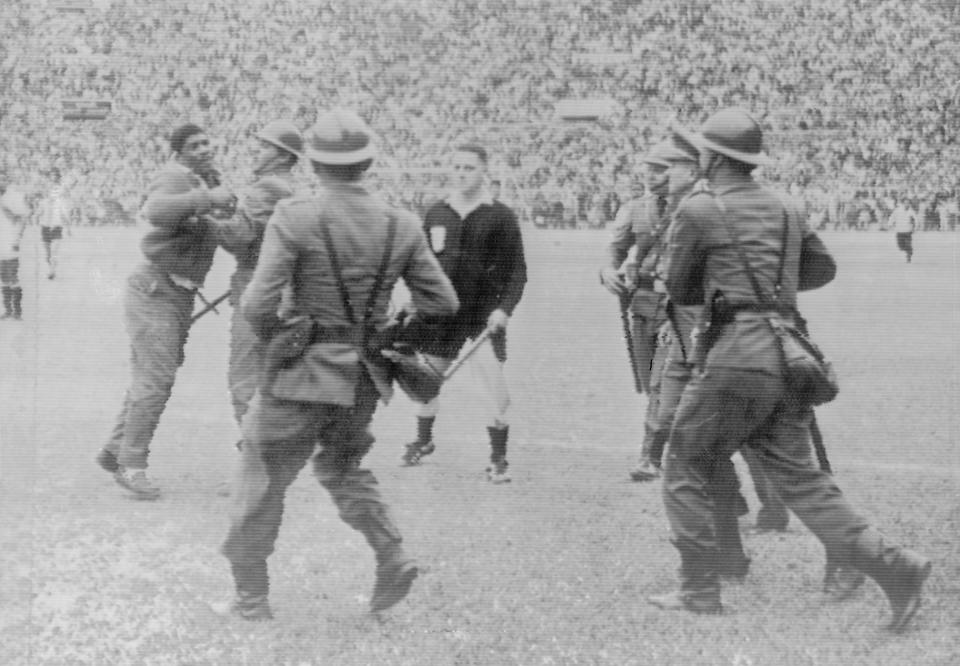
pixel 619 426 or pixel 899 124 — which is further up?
pixel 899 124

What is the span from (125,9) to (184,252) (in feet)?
3.18

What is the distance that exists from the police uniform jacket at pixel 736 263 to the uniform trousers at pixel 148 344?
2.18 metres

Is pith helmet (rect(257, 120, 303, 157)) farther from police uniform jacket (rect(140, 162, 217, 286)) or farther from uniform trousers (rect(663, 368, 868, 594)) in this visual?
uniform trousers (rect(663, 368, 868, 594))

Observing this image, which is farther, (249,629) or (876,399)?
(876,399)

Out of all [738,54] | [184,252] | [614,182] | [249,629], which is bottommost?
[614,182]

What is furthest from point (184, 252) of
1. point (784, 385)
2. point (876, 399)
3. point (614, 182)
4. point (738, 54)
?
point (614, 182)

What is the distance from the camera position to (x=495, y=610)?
11.3 feet

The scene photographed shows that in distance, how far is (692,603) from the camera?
11.6ft

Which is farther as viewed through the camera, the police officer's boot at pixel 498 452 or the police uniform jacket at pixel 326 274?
the police officer's boot at pixel 498 452

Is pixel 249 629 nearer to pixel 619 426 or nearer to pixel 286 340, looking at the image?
pixel 286 340

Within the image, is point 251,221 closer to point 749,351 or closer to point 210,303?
point 210,303

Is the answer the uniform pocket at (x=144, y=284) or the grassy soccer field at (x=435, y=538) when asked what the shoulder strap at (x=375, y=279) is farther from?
the uniform pocket at (x=144, y=284)

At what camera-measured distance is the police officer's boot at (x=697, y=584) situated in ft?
11.5

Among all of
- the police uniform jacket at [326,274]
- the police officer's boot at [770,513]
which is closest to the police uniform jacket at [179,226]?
the police uniform jacket at [326,274]
